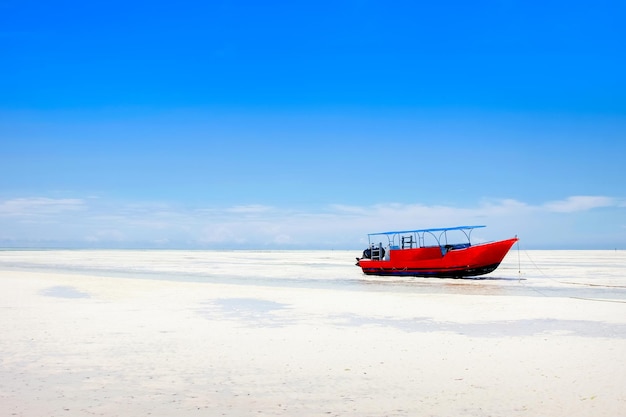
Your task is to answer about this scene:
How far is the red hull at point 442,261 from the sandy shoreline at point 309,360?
15419 mm

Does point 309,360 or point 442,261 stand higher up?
point 442,261

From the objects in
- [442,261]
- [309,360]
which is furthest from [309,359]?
[442,261]

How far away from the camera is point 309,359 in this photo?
9.30 m

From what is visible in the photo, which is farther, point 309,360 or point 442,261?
point 442,261

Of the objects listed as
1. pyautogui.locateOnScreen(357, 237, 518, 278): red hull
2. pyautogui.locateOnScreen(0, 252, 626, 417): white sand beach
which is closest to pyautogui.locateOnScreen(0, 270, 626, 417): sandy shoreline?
pyautogui.locateOnScreen(0, 252, 626, 417): white sand beach

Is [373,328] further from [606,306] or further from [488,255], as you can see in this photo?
[488,255]

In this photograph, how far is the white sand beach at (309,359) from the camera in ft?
22.0

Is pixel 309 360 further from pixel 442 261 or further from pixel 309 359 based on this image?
pixel 442 261

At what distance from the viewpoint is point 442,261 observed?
33.9 metres

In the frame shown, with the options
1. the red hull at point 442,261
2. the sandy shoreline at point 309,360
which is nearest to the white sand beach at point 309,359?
the sandy shoreline at point 309,360

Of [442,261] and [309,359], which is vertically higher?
[442,261]

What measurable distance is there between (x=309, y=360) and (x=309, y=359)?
70mm

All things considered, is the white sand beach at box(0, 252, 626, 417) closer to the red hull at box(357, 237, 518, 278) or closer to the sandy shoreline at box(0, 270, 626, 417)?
the sandy shoreline at box(0, 270, 626, 417)

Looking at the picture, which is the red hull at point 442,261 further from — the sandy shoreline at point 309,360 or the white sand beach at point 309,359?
the sandy shoreline at point 309,360
